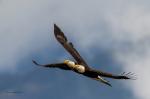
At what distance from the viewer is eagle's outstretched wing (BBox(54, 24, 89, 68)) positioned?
47.7ft

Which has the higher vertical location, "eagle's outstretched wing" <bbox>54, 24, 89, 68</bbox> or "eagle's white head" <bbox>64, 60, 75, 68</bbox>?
"eagle's outstretched wing" <bbox>54, 24, 89, 68</bbox>

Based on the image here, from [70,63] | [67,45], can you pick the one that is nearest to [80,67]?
[70,63]

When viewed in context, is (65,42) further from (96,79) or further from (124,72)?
(124,72)

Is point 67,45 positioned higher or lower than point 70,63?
Answer: higher

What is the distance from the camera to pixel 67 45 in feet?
54.1

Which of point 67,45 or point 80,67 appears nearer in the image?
point 80,67

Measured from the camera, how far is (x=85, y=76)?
13.9 metres

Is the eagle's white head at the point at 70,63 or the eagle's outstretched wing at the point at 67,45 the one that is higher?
the eagle's outstretched wing at the point at 67,45

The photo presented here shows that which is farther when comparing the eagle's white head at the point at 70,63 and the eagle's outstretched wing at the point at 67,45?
the eagle's outstretched wing at the point at 67,45

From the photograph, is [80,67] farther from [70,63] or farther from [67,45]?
[67,45]

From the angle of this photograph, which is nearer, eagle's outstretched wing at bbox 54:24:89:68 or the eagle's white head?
the eagle's white head

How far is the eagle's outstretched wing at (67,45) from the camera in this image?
14.5 metres

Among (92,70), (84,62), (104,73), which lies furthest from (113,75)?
(84,62)

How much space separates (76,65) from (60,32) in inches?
165
